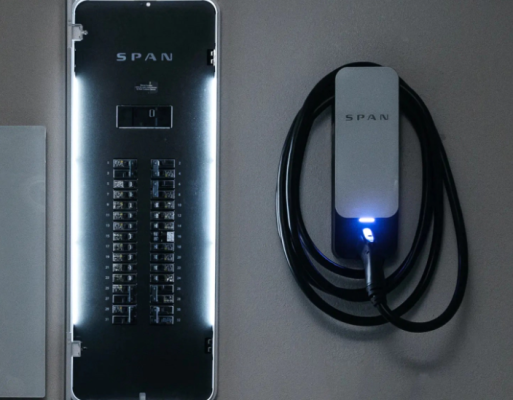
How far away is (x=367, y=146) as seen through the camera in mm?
687

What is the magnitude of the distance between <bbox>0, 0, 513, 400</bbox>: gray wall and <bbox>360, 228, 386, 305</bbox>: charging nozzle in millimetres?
73

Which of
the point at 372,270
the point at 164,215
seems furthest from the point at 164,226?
the point at 372,270

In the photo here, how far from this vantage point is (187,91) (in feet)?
2.35

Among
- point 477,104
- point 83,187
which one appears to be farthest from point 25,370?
point 477,104

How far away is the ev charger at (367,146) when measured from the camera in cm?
68

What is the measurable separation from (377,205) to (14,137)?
569 mm

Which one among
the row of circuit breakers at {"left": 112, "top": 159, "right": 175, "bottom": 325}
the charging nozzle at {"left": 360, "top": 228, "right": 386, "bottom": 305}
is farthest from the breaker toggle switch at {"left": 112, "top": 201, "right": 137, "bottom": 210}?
the charging nozzle at {"left": 360, "top": 228, "right": 386, "bottom": 305}

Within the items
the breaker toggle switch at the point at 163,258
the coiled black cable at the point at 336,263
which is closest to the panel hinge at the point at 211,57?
the coiled black cable at the point at 336,263

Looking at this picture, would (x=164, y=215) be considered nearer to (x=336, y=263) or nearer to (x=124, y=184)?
(x=124, y=184)

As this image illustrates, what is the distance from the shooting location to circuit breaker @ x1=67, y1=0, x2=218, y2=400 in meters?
0.71

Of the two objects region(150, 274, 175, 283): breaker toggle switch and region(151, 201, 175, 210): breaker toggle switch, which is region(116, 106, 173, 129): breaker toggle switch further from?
region(150, 274, 175, 283): breaker toggle switch

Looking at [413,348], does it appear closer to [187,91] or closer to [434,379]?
[434,379]

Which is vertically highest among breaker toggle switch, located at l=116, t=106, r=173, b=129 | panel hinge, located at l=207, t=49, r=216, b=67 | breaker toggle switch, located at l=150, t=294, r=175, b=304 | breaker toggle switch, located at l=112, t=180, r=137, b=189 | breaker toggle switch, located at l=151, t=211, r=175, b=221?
panel hinge, located at l=207, t=49, r=216, b=67

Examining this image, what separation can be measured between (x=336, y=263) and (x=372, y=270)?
0.21 feet
